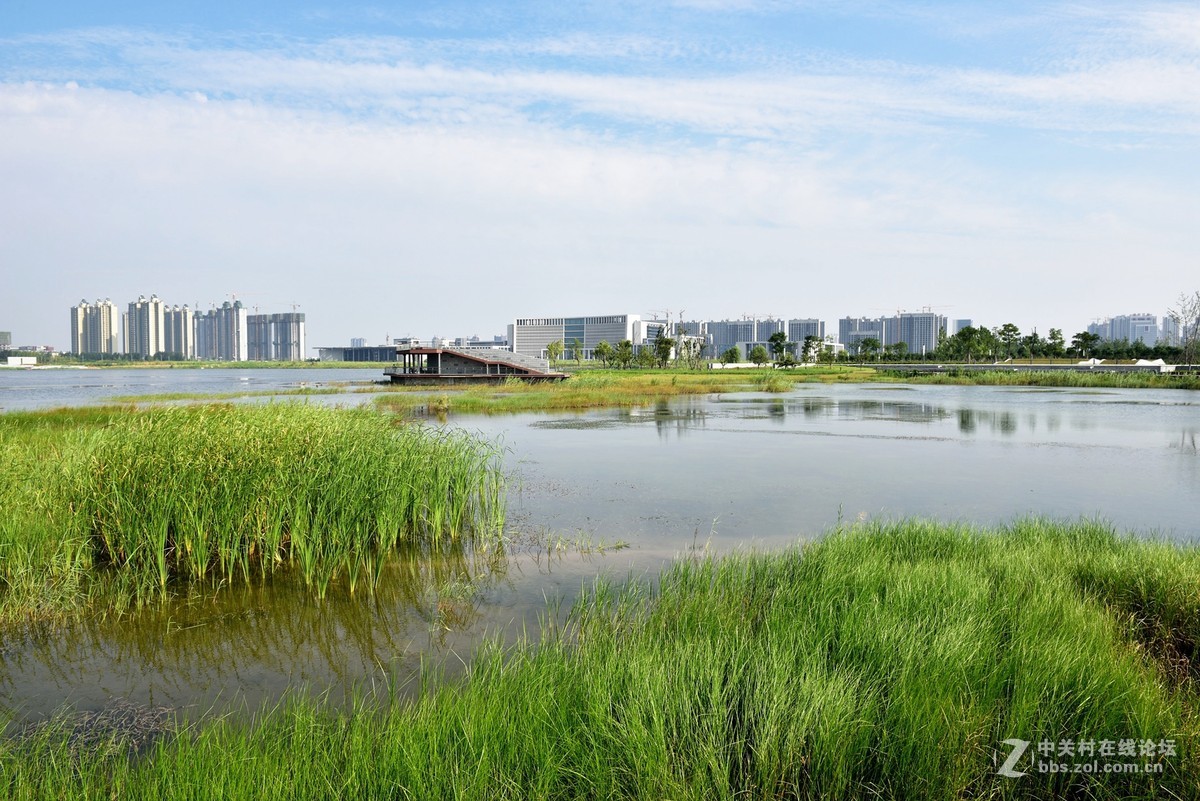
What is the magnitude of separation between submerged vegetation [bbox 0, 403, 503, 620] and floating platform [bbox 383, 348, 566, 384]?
129ft

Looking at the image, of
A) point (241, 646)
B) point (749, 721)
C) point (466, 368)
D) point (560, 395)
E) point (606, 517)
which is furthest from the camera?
point (466, 368)

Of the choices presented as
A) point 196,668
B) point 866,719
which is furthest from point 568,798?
point 196,668

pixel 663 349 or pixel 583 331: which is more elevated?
pixel 583 331

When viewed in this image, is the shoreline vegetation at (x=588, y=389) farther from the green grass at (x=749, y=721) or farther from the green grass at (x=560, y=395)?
the green grass at (x=749, y=721)

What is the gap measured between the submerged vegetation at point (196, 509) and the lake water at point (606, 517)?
440mm

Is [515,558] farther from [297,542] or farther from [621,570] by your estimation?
[297,542]

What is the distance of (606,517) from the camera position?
9.44 metres

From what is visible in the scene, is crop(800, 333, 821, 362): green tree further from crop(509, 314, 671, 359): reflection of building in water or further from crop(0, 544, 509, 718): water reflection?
crop(0, 544, 509, 718): water reflection

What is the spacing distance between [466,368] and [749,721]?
159ft

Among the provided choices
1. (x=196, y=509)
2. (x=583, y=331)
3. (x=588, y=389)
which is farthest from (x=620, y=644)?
(x=583, y=331)

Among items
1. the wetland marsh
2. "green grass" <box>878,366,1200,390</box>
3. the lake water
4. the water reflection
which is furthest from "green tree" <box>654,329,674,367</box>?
the water reflection

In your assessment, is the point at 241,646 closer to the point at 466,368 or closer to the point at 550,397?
the point at 550,397

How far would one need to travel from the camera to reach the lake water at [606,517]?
4.71m

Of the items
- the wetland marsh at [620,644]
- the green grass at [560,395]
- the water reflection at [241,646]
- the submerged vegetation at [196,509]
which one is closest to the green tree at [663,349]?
the green grass at [560,395]
